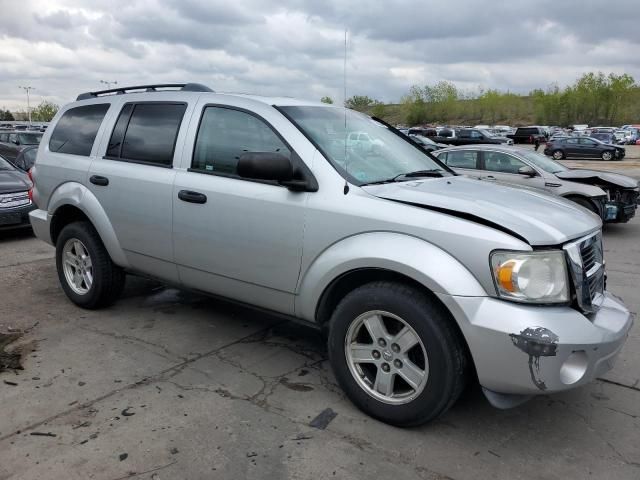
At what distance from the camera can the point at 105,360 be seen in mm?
3932

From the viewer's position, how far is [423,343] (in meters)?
2.86

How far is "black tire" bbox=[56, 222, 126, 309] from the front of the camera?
470cm

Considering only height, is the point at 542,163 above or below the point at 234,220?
below

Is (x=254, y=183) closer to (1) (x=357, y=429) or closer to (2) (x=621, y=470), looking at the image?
(1) (x=357, y=429)

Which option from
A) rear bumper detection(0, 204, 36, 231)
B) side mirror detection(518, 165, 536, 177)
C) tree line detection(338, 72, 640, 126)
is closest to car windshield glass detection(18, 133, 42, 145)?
rear bumper detection(0, 204, 36, 231)

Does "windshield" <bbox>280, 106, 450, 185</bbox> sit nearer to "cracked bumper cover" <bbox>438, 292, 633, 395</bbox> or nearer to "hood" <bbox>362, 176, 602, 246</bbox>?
"hood" <bbox>362, 176, 602, 246</bbox>

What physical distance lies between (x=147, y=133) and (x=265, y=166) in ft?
5.24

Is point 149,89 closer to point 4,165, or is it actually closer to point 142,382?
point 142,382

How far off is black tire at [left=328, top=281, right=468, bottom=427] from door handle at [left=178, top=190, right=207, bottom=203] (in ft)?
4.18

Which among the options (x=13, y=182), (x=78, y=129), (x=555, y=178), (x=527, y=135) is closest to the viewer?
(x=78, y=129)

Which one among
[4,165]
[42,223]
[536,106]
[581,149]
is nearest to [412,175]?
[42,223]

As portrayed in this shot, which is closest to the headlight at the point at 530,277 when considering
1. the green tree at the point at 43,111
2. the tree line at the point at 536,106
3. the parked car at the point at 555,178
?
the parked car at the point at 555,178

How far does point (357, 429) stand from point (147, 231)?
7.21ft

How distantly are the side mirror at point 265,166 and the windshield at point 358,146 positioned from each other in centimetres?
29
